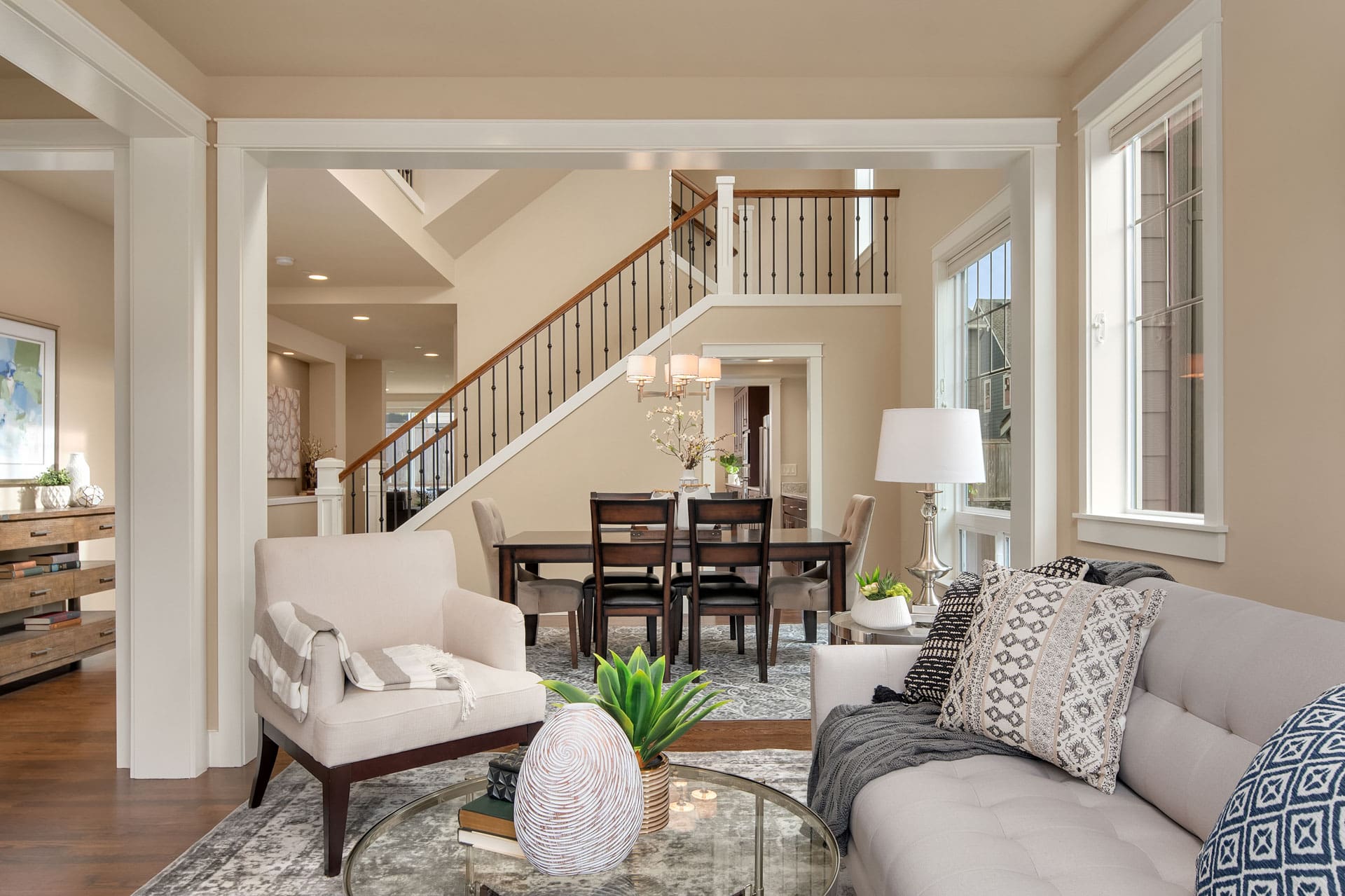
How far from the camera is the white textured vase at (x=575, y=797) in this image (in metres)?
1.46

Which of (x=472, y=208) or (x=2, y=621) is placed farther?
(x=472, y=208)

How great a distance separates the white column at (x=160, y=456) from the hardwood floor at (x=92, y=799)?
20cm

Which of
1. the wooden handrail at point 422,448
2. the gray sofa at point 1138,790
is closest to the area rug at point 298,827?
the gray sofa at point 1138,790

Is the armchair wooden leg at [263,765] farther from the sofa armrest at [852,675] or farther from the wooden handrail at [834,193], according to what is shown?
the wooden handrail at [834,193]

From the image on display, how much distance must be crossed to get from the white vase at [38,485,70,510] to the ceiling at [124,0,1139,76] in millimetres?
2930

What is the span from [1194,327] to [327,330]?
842 cm

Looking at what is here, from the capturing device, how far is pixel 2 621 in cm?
461

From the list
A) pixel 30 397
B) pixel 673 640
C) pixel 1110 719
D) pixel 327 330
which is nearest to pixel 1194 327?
pixel 1110 719

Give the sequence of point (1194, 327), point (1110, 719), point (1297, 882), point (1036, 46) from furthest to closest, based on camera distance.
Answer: point (1036, 46)
point (1194, 327)
point (1110, 719)
point (1297, 882)

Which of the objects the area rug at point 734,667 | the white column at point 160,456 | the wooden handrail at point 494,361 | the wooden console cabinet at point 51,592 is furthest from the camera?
the wooden handrail at point 494,361

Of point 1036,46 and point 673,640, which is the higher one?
point 1036,46

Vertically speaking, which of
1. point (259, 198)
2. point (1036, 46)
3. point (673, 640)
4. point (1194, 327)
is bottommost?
point (673, 640)

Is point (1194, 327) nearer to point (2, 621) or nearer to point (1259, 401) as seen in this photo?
point (1259, 401)

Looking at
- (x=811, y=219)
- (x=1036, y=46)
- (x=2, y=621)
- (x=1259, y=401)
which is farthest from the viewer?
(x=811, y=219)
